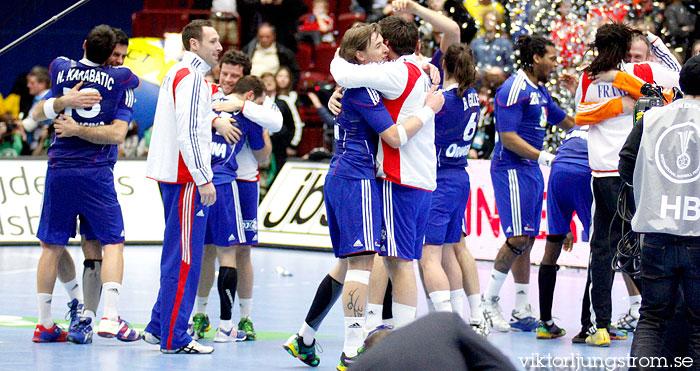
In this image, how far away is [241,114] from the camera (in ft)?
24.6

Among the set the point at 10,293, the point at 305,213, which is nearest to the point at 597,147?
the point at 10,293

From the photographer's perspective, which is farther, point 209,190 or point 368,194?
point 209,190

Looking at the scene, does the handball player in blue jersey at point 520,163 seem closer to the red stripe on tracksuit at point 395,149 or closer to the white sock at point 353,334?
the red stripe on tracksuit at point 395,149

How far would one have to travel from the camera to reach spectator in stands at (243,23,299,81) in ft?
52.9

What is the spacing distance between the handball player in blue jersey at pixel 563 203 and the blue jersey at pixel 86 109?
3.41 metres

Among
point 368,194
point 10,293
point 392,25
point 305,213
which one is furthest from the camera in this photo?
point 305,213

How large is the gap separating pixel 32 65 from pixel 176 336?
13.3m

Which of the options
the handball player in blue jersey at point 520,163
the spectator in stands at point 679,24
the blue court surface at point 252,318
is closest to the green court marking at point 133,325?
the blue court surface at point 252,318

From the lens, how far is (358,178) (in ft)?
19.7

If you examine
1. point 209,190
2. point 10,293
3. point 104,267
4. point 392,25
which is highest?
point 392,25

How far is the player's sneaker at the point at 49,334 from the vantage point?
7.15 m

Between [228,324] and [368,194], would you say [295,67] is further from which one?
[368,194]

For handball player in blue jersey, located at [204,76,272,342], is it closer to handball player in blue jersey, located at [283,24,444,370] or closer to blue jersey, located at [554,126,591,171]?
handball player in blue jersey, located at [283,24,444,370]

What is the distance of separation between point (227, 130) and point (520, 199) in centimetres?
242
